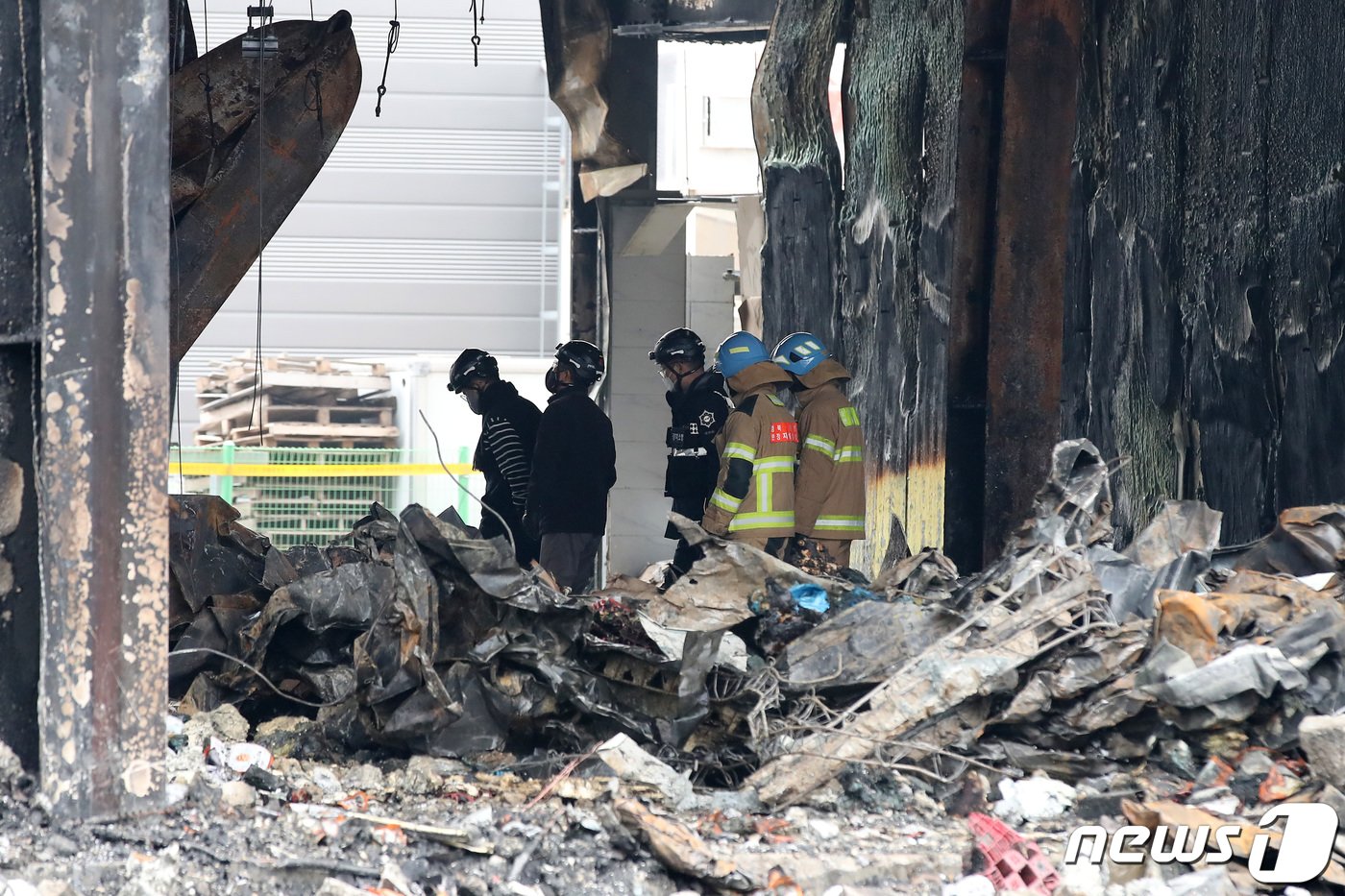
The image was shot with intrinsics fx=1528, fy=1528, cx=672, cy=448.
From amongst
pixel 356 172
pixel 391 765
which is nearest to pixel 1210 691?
pixel 391 765

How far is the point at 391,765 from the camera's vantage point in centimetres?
451

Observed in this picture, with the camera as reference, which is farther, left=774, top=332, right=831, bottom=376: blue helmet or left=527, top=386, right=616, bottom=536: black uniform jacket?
left=527, top=386, right=616, bottom=536: black uniform jacket

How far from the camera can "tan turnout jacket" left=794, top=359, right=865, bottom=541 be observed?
870cm

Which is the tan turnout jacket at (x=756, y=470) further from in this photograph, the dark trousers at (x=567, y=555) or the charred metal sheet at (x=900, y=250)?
the dark trousers at (x=567, y=555)

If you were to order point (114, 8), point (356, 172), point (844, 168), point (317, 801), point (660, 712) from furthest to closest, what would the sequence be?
1. point (356, 172)
2. point (844, 168)
3. point (660, 712)
4. point (317, 801)
5. point (114, 8)

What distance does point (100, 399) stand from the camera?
3.71 m

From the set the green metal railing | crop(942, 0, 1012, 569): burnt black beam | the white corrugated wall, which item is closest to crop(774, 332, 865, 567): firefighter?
crop(942, 0, 1012, 569): burnt black beam

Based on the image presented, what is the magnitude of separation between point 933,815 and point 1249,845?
86 centimetres

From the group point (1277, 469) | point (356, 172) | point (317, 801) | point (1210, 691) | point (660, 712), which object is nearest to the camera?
point (317, 801)

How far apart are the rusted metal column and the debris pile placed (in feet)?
5.60

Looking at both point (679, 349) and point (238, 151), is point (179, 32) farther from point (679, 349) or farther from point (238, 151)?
point (679, 349)

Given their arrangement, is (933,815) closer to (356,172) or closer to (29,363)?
(29,363)

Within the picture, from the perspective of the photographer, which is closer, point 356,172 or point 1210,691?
point 1210,691

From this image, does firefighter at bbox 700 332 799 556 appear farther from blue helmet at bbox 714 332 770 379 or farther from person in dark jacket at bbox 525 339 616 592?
person in dark jacket at bbox 525 339 616 592
